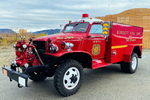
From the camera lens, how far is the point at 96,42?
4590mm

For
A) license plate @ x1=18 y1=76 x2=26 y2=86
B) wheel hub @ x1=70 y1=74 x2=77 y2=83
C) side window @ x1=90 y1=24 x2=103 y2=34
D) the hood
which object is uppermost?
side window @ x1=90 y1=24 x2=103 y2=34

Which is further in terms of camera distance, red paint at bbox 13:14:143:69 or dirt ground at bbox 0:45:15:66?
dirt ground at bbox 0:45:15:66

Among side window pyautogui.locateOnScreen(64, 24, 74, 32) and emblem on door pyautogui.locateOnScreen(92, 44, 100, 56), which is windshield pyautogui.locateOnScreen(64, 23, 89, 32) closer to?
side window pyautogui.locateOnScreen(64, 24, 74, 32)

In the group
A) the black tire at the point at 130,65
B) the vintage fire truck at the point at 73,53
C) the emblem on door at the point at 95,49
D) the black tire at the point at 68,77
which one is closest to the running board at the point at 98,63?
the vintage fire truck at the point at 73,53

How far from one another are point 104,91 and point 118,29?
2316 mm

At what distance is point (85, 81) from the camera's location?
5000mm

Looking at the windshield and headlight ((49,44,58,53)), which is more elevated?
the windshield

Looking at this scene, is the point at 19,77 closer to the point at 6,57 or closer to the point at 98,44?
the point at 98,44

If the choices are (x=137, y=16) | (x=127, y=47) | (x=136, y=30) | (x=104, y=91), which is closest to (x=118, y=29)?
(x=127, y=47)

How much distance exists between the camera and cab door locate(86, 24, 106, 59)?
14.4 ft

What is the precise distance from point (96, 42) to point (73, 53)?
94 cm

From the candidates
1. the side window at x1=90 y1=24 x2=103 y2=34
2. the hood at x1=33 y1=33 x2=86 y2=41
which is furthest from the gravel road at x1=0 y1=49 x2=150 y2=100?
the side window at x1=90 y1=24 x2=103 y2=34

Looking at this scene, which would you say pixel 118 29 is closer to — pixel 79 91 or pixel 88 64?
pixel 88 64

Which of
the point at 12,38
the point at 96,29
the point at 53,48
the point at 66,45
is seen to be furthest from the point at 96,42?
the point at 12,38
